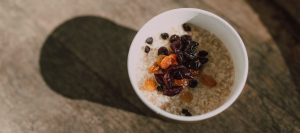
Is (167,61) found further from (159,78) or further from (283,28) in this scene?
(283,28)

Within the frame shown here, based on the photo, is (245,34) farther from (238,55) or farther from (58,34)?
(58,34)

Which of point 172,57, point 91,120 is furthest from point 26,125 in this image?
point 172,57

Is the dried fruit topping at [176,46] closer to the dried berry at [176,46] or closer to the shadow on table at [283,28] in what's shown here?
the dried berry at [176,46]

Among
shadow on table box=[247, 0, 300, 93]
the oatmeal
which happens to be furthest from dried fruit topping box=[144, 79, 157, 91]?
shadow on table box=[247, 0, 300, 93]

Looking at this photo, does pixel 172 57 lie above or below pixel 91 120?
above

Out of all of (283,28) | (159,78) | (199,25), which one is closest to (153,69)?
(159,78)

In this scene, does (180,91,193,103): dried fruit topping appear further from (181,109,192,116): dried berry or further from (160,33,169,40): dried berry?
(160,33,169,40): dried berry
